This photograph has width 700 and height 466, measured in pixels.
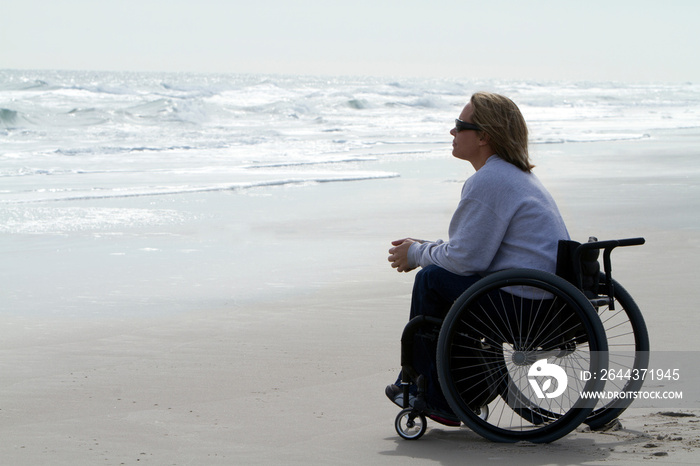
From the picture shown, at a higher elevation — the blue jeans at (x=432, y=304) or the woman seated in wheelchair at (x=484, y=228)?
the woman seated in wheelchair at (x=484, y=228)

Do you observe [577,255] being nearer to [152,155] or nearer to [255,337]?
[255,337]

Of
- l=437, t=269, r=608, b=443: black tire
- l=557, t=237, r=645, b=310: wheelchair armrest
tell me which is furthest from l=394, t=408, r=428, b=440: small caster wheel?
l=557, t=237, r=645, b=310: wheelchair armrest

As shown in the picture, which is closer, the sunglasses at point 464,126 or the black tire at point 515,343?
the black tire at point 515,343

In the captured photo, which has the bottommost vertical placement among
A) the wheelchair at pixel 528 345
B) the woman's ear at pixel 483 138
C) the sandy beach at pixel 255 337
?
the sandy beach at pixel 255 337

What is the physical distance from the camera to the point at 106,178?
1274cm

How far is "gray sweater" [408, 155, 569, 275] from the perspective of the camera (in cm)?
276

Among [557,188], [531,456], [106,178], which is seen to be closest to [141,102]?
[106,178]

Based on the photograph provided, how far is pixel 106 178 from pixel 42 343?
8.65 meters

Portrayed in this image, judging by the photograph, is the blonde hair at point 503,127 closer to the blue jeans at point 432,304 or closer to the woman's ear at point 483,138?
the woman's ear at point 483,138

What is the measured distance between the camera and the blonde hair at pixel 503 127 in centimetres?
287

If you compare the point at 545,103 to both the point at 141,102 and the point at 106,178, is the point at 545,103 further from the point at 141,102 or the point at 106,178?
the point at 106,178

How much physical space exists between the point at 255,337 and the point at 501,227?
2.14m

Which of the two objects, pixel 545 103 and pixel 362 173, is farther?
pixel 545 103

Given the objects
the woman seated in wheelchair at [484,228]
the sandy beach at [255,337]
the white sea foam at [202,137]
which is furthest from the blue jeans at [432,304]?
the white sea foam at [202,137]
